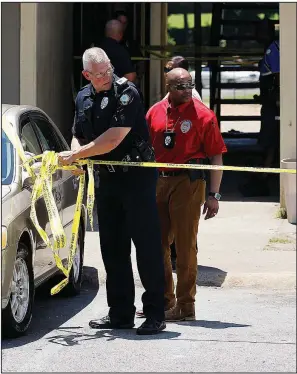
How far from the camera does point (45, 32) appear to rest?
12.7 meters

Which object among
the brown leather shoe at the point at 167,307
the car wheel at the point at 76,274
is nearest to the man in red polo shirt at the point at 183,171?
the brown leather shoe at the point at 167,307

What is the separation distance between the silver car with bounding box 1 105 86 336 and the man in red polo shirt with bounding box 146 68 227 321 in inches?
36.2

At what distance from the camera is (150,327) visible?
22.2 ft

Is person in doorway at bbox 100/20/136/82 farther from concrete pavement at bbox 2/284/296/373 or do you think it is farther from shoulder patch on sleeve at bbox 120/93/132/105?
shoulder patch on sleeve at bbox 120/93/132/105

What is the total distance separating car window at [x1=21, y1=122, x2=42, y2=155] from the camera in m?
7.33

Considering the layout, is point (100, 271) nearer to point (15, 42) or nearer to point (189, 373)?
point (189, 373)

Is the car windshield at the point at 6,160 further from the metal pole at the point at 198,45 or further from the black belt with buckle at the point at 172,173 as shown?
the metal pole at the point at 198,45

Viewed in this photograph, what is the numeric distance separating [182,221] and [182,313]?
0.70 meters

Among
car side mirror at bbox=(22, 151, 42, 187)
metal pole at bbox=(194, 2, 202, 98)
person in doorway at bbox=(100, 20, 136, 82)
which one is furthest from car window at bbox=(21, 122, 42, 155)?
metal pole at bbox=(194, 2, 202, 98)

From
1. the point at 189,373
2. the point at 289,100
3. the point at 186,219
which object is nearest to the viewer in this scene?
the point at 189,373

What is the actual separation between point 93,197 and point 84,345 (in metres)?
0.99

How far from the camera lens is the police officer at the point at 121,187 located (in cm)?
650

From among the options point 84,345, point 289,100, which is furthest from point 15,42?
point 84,345

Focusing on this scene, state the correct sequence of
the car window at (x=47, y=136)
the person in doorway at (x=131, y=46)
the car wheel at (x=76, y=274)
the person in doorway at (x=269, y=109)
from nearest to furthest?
1. the car window at (x=47, y=136)
2. the car wheel at (x=76, y=274)
3. the person in doorway at (x=131, y=46)
4. the person in doorway at (x=269, y=109)
